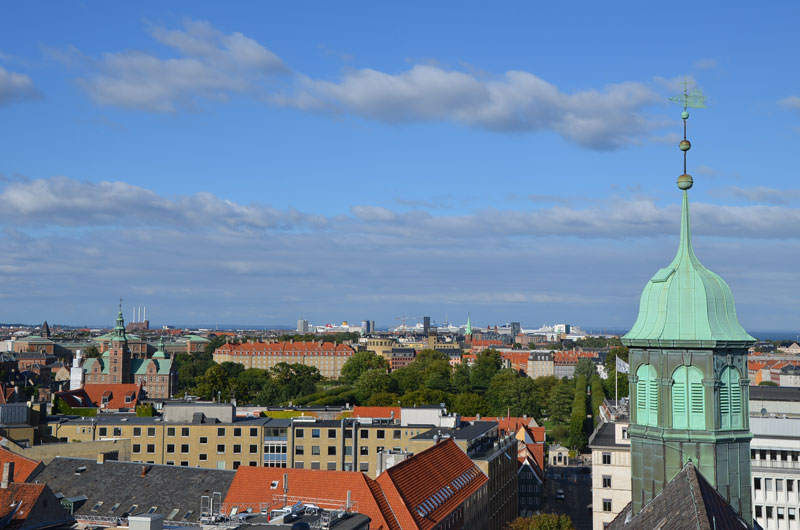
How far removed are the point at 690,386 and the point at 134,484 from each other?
169 feet

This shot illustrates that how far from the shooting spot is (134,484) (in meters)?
63.4

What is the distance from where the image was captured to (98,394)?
171375 millimetres

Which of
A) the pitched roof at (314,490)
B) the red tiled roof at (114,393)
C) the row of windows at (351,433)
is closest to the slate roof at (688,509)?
the pitched roof at (314,490)

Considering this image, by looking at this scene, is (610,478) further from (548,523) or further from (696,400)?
(696,400)

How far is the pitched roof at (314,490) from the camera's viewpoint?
5331 centimetres

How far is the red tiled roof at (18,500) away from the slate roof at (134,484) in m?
A: 11.6

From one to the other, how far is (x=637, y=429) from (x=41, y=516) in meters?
37.8

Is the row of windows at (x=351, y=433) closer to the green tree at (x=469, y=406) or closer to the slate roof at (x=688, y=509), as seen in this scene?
the green tree at (x=469, y=406)

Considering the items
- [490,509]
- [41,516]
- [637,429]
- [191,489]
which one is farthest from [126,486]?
[637,429]

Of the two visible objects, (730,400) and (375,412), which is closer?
(730,400)

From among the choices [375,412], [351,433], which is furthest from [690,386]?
[375,412]

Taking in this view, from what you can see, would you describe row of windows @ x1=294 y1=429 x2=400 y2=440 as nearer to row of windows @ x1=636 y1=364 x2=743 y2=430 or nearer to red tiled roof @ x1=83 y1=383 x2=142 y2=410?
row of windows @ x1=636 y1=364 x2=743 y2=430

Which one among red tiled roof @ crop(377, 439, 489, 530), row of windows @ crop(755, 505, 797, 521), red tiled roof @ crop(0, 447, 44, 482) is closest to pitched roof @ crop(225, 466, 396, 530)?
red tiled roof @ crop(377, 439, 489, 530)

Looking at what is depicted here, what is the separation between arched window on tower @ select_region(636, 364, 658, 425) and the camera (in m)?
22.6
